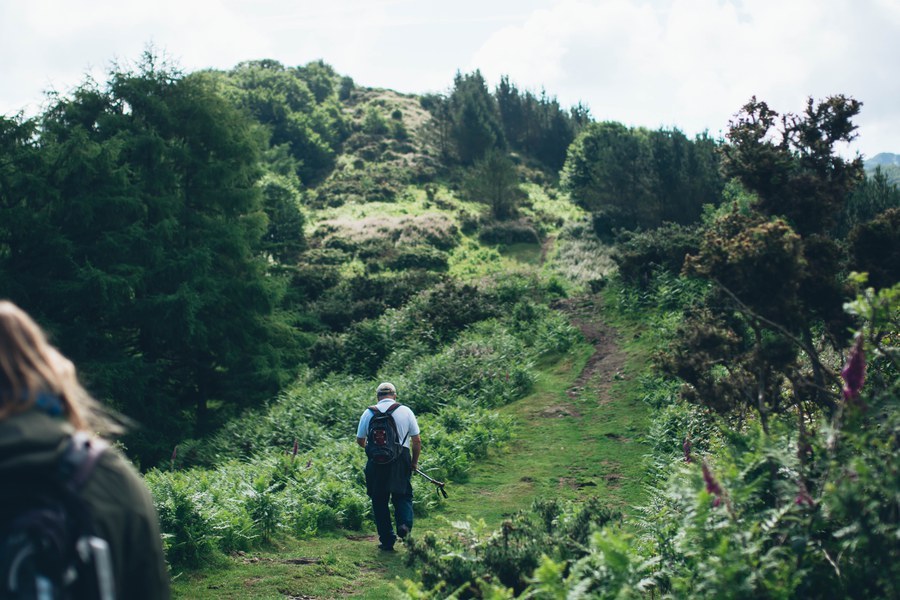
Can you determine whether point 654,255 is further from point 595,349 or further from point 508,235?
point 508,235

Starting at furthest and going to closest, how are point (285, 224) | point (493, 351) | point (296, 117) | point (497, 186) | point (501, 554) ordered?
point (296, 117) < point (497, 186) < point (285, 224) < point (493, 351) < point (501, 554)

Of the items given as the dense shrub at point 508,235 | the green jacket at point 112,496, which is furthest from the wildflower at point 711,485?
the dense shrub at point 508,235

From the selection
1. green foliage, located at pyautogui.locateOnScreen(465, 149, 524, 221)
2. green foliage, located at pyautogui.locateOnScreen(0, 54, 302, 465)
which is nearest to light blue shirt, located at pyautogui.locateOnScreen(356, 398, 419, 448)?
green foliage, located at pyautogui.locateOnScreen(0, 54, 302, 465)

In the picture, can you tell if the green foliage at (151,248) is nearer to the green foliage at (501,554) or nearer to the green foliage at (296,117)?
the green foliage at (501,554)

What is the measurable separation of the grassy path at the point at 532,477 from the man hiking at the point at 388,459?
0.36 meters

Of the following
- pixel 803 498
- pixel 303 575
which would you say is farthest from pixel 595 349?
pixel 803 498

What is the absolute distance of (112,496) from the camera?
89.5 inches

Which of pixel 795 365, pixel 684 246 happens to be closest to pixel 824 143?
pixel 795 365

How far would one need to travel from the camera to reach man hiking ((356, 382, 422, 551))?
8.46 meters

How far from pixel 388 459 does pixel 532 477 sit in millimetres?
4083

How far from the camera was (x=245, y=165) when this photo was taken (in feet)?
78.2

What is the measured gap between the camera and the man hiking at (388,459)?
8461 millimetres

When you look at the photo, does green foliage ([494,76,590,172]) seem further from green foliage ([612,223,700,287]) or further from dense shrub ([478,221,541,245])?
green foliage ([612,223,700,287])

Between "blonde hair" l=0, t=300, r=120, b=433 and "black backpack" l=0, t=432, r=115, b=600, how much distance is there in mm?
154
